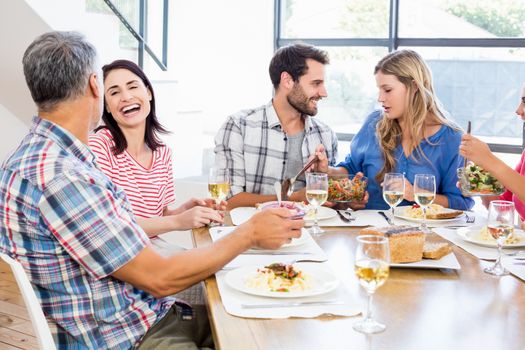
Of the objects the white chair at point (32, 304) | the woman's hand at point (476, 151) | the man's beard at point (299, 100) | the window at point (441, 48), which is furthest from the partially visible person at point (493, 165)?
the window at point (441, 48)

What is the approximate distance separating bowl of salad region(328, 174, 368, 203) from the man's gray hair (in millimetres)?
1091

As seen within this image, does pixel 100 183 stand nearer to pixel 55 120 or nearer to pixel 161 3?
pixel 55 120

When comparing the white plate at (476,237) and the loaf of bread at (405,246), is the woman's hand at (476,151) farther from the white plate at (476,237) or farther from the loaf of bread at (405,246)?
the loaf of bread at (405,246)

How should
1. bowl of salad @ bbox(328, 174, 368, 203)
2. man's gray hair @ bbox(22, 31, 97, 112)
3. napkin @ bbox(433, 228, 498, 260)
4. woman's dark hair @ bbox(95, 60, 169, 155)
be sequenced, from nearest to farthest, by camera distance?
man's gray hair @ bbox(22, 31, 97, 112) < napkin @ bbox(433, 228, 498, 260) < bowl of salad @ bbox(328, 174, 368, 203) < woman's dark hair @ bbox(95, 60, 169, 155)

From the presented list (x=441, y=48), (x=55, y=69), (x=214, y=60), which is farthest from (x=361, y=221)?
(x=214, y=60)

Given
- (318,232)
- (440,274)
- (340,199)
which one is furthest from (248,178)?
(440,274)

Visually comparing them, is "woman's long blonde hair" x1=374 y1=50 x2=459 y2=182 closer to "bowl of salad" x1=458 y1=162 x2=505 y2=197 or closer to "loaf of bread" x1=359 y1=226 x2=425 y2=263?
"bowl of salad" x1=458 y1=162 x2=505 y2=197

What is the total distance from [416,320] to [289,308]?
0.87 ft

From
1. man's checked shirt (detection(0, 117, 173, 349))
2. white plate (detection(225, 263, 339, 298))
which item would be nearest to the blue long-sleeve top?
white plate (detection(225, 263, 339, 298))

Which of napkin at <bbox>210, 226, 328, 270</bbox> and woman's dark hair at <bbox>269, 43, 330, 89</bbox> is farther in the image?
woman's dark hair at <bbox>269, 43, 330, 89</bbox>

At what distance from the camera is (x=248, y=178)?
10.4 feet

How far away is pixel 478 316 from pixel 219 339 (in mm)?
556

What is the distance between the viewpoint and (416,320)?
1526 mm

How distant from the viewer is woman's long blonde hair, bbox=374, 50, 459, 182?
10.1 feet
